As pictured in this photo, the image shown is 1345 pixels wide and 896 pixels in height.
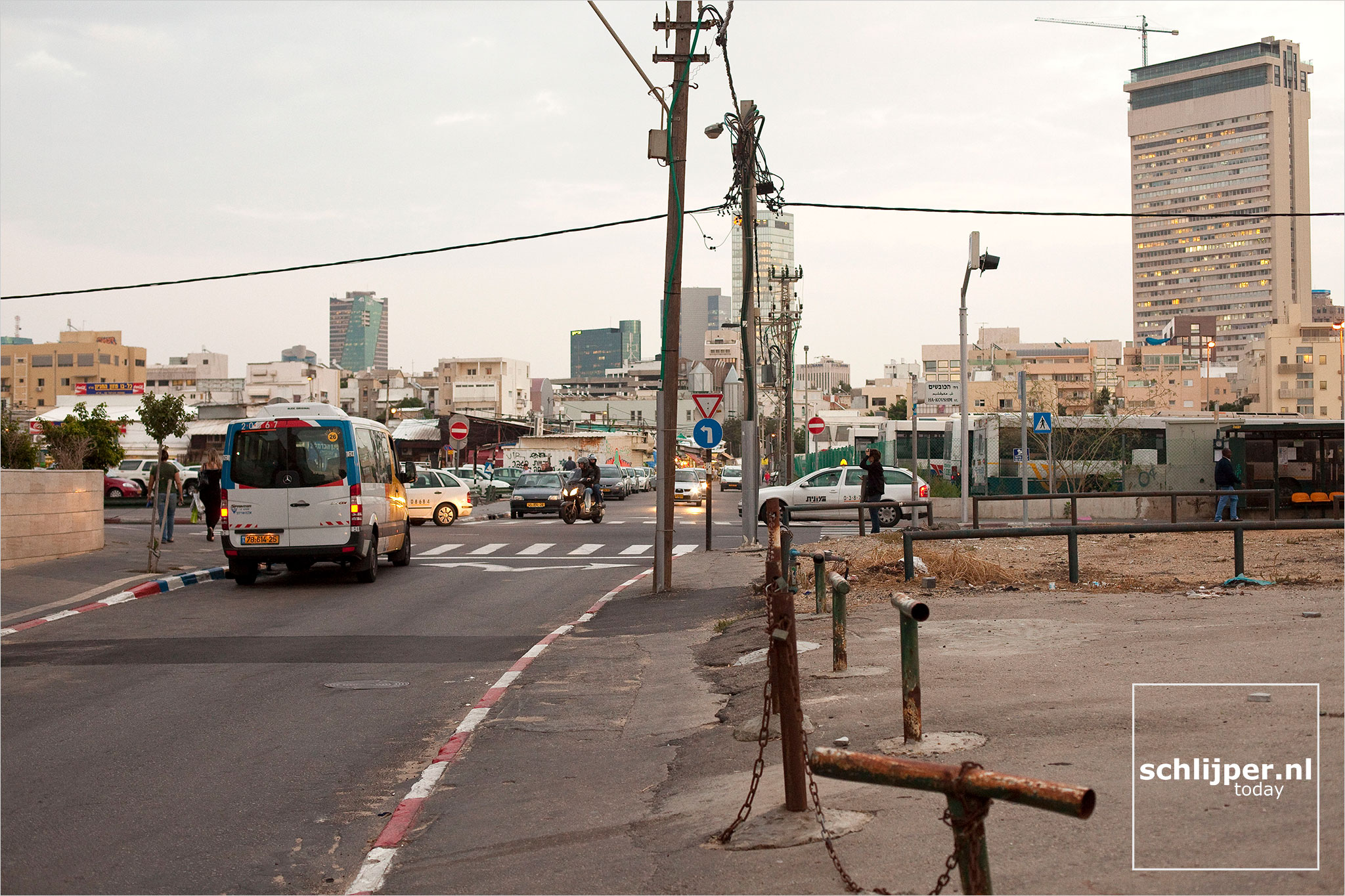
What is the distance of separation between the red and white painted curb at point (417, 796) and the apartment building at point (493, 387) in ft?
408

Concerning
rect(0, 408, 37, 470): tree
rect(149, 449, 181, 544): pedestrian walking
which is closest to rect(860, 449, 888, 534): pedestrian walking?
rect(149, 449, 181, 544): pedestrian walking

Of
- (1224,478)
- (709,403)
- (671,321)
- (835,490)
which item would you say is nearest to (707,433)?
(709,403)

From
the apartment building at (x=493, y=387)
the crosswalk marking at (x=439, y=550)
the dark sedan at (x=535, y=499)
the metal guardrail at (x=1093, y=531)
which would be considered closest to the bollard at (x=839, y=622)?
the metal guardrail at (x=1093, y=531)

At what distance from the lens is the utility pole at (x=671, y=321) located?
1731 cm

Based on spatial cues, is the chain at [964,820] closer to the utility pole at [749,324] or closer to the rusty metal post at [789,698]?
the rusty metal post at [789,698]

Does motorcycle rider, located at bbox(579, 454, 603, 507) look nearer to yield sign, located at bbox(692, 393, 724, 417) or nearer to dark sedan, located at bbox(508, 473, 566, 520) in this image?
dark sedan, located at bbox(508, 473, 566, 520)

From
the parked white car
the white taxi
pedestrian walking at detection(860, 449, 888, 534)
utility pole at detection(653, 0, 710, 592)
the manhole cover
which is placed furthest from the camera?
the white taxi

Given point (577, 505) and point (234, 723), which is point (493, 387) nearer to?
point (577, 505)

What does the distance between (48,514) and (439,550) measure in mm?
8264

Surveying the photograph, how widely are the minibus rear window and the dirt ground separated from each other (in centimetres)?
757

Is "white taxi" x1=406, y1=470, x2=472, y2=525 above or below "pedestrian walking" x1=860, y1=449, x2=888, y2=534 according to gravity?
below

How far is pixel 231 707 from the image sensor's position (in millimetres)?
9219

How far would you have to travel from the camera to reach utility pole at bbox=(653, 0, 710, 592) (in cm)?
1731

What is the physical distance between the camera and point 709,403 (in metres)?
21.5
